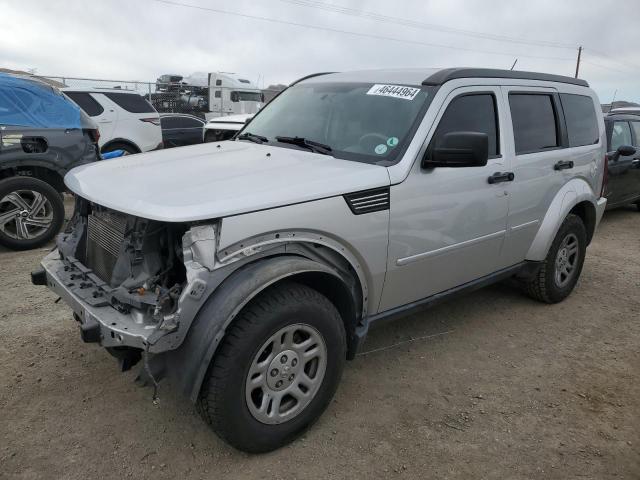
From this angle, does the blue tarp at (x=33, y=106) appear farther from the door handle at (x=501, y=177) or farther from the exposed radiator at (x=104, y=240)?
the door handle at (x=501, y=177)

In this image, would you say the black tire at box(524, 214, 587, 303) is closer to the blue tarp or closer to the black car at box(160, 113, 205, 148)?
the blue tarp

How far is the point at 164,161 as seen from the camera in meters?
3.21

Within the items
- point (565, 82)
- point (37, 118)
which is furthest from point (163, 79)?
point (565, 82)

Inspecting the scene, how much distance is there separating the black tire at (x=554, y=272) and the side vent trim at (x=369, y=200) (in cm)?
230

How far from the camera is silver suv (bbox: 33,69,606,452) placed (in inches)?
91.5

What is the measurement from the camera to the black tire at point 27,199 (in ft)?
18.1

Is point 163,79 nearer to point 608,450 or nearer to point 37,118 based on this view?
point 37,118

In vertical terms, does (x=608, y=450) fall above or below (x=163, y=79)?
below

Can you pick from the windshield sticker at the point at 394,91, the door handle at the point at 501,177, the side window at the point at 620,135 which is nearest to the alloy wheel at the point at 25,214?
the windshield sticker at the point at 394,91

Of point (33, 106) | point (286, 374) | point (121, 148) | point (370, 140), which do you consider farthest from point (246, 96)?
point (286, 374)

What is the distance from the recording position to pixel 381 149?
3.10 meters

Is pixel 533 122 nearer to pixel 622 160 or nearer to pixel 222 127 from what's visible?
pixel 622 160

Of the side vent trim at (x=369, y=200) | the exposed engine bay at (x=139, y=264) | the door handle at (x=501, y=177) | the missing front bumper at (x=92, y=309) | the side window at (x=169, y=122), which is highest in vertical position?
the door handle at (x=501, y=177)

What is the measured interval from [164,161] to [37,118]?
3.95 meters
